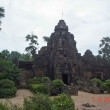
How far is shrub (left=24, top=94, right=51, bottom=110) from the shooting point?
12276mm

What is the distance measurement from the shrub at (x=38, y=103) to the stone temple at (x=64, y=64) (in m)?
26.0

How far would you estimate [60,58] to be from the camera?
135ft

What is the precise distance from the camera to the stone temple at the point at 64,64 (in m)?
41.1

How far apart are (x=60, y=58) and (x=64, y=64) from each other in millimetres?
1093

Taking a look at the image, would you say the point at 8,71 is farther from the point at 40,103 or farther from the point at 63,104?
the point at 40,103

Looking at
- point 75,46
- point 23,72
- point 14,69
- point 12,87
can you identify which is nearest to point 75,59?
point 75,46

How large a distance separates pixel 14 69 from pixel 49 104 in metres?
21.9

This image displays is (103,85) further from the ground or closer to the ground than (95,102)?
further from the ground

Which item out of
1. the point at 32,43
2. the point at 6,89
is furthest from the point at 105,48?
the point at 6,89

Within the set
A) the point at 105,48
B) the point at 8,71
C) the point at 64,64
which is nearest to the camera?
the point at 8,71

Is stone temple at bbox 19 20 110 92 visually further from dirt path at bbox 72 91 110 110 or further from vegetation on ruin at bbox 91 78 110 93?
dirt path at bbox 72 91 110 110

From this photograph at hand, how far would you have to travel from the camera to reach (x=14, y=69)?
34.2 m

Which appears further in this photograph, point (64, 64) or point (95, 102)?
point (64, 64)

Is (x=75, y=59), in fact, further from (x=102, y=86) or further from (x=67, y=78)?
(x=102, y=86)
